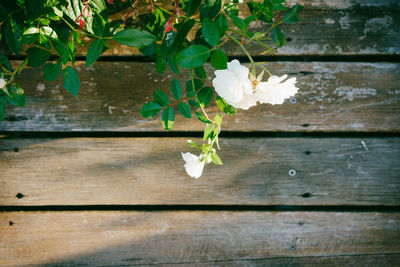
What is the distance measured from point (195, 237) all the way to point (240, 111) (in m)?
0.58

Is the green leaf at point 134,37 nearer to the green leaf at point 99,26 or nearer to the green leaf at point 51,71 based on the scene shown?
the green leaf at point 99,26

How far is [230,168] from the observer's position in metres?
1.10

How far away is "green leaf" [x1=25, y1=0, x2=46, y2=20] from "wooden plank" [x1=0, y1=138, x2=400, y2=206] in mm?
528

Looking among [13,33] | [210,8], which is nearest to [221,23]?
[210,8]

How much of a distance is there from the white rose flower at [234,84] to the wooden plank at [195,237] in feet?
2.25

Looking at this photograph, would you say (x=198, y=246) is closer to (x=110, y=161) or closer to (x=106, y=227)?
(x=106, y=227)

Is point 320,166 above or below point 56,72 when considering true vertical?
below

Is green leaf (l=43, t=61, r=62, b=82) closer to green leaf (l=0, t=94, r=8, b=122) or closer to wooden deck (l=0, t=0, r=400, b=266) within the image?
green leaf (l=0, t=94, r=8, b=122)

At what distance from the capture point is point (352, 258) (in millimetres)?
1146

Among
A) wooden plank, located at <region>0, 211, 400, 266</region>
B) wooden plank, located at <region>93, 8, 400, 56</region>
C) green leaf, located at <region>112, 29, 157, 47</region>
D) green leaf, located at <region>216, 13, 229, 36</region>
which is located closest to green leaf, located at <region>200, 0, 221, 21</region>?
green leaf, located at <region>216, 13, 229, 36</region>

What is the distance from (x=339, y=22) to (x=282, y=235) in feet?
3.00

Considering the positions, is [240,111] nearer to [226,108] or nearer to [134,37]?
[226,108]

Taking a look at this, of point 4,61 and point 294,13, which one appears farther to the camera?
point 4,61

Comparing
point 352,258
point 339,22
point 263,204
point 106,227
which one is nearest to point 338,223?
point 352,258
